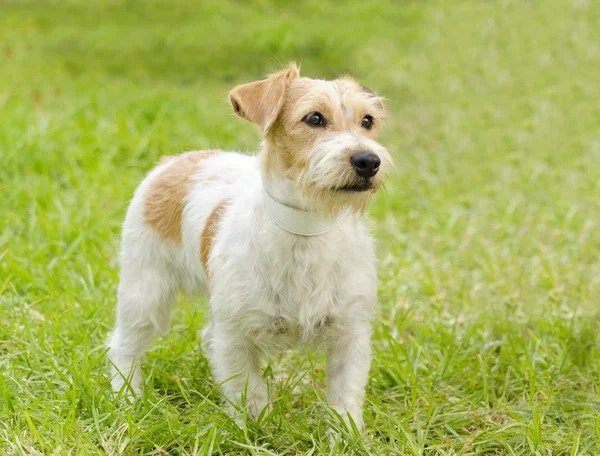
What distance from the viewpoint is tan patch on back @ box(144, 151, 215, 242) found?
4668 mm

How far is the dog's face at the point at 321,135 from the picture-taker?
12.2ft

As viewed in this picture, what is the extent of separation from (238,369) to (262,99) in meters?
1.36

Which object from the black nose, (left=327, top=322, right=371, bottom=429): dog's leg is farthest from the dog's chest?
the black nose

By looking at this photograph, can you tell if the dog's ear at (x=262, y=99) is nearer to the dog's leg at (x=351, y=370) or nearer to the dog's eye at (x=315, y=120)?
the dog's eye at (x=315, y=120)

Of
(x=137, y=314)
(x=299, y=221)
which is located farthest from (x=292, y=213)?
(x=137, y=314)

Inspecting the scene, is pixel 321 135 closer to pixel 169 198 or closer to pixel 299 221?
pixel 299 221

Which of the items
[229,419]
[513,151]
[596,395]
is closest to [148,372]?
[229,419]

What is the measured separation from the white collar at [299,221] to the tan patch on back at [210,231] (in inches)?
18.0

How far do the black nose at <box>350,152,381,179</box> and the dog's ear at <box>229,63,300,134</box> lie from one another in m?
0.52

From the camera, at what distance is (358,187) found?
3789 millimetres

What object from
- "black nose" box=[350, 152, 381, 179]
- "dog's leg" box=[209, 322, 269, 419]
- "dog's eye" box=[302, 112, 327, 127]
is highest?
"dog's eye" box=[302, 112, 327, 127]

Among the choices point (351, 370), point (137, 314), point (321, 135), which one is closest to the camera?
point (321, 135)

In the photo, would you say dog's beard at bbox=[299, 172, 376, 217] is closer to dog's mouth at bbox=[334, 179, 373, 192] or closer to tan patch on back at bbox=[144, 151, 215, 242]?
dog's mouth at bbox=[334, 179, 373, 192]

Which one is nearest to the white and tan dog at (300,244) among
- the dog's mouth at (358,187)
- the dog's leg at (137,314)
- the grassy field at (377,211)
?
the dog's mouth at (358,187)
